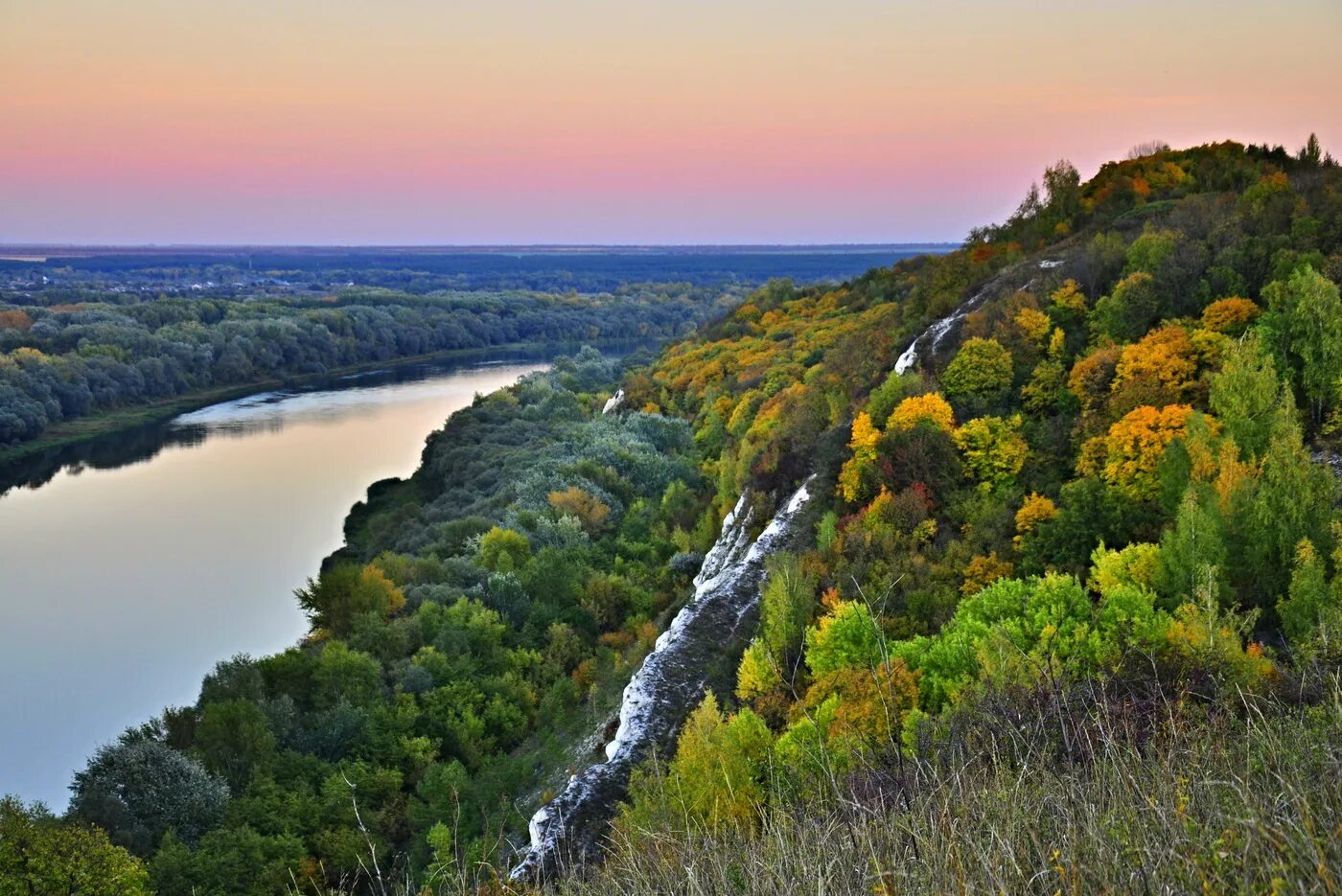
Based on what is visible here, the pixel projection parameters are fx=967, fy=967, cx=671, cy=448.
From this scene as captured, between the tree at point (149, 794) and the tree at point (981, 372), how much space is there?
16.5 m

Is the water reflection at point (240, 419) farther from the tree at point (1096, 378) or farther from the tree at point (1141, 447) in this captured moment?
the tree at point (1141, 447)

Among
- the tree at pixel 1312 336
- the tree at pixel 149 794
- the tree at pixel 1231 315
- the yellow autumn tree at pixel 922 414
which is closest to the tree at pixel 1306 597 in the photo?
the tree at pixel 1312 336

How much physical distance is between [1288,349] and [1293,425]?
4.63 metres

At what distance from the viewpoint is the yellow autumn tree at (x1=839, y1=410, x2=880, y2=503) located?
19.8 metres

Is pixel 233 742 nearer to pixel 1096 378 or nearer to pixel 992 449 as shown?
pixel 992 449

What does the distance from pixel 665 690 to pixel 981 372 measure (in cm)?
1038

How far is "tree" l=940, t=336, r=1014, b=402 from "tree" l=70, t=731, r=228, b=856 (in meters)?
16.5

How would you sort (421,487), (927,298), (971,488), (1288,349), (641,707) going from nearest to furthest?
(641,707), (1288,349), (971,488), (927,298), (421,487)

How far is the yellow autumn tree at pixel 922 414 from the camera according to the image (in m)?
19.8

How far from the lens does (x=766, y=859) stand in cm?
415

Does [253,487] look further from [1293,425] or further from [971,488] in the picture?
[1293,425]


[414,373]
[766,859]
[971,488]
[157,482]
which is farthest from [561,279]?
[766,859]

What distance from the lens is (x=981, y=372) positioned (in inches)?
843

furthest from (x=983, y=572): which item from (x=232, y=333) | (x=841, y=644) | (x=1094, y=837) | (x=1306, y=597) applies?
(x=232, y=333)
